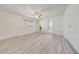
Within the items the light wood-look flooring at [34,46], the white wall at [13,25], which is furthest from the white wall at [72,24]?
the white wall at [13,25]

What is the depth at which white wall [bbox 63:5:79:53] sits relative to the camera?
1.85 metres

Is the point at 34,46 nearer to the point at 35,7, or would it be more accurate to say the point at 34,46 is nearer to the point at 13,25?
the point at 13,25

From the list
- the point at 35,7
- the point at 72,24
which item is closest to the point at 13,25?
the point at 35,7

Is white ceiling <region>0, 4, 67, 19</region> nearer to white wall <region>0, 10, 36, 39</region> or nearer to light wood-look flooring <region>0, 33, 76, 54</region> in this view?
white wall <region>0, 10, 36, 39</region>

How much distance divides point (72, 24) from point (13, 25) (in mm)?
902

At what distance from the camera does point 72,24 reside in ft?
6.21

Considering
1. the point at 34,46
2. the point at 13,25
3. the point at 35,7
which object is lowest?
the point at 34,46

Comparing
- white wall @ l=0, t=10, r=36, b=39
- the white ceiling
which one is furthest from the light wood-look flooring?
the white ceiling

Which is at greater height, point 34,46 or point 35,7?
point 35,7

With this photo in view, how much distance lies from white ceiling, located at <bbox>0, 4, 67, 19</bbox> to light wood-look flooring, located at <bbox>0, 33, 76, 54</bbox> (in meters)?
0.37

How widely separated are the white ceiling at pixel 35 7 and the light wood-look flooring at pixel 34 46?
367mm
